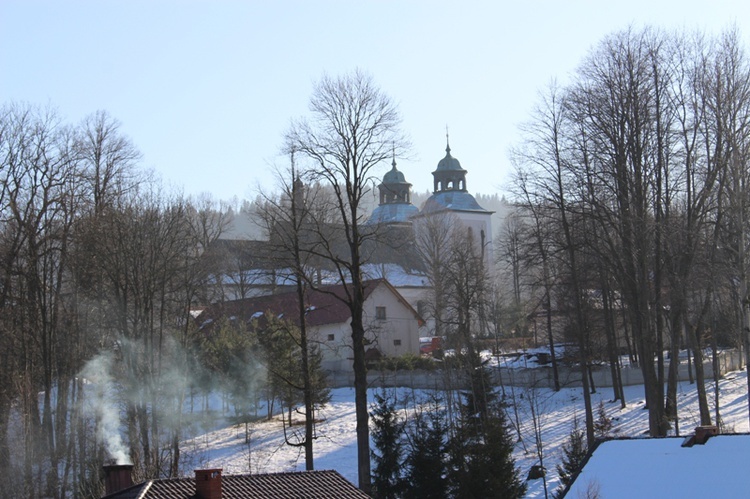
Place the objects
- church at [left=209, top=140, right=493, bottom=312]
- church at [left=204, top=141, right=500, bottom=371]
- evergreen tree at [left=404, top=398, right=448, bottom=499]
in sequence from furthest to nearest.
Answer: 1. church at [left=209, top=140, right=493, bottom=312]
2. church at [left=204, top=141, right=500, bottom=371]
3. evergreen tree at [left=404, top=398, right=448, bottom=499]

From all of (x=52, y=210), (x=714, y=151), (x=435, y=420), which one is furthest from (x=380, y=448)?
(x=52, y=210)

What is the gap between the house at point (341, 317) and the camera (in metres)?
54.0

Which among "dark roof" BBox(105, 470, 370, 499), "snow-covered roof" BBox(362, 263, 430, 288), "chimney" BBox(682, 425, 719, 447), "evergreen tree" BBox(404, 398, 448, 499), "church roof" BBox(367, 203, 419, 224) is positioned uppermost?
"church roof" BBox(367, 203, 419, 224)

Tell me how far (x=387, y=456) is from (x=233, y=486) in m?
8.82

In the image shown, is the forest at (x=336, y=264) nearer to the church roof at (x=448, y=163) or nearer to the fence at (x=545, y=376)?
the fence at (x=545, y=376)

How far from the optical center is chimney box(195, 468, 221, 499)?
53.2 feet

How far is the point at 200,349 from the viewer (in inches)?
1697

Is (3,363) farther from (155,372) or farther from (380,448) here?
(380,448)

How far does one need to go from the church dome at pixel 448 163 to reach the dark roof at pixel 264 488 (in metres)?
79.7

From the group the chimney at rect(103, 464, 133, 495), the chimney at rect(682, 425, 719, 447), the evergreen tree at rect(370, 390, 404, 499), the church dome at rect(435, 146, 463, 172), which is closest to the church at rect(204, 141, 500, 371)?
the church dome at rect(435, 146, 463, 172)

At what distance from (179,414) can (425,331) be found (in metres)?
51.2

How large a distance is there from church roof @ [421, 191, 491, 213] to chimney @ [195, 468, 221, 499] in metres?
79.2

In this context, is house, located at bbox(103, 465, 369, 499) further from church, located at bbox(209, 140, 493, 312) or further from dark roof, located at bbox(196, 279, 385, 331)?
church, located at bbox(209, 140, 493, 312)

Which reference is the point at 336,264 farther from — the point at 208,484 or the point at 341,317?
the point at 341,317
